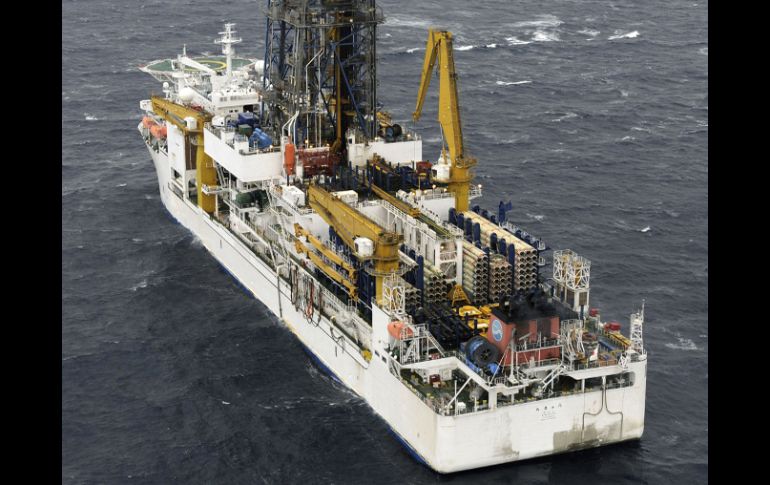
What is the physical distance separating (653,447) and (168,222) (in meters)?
67.3

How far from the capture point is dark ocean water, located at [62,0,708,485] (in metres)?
94.2

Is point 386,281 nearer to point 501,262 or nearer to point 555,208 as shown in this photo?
point 501,262

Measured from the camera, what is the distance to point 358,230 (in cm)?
10269

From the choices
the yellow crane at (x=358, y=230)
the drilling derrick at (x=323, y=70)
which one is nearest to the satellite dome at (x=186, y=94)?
the drilling derrick at (x=323, y=70)

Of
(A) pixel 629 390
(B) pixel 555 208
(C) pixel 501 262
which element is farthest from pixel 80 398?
(B) pixel 555 208

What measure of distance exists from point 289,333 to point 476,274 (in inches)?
869

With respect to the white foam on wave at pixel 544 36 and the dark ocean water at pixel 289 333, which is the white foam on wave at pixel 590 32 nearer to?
the dark ocean water at pixel 289 333

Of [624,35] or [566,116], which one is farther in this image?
[624,35]

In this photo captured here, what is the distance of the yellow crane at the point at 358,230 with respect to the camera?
97938mm

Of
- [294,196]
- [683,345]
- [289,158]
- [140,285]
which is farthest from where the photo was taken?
[140,285]

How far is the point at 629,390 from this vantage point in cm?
9325

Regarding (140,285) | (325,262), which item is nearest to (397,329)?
(325,262)

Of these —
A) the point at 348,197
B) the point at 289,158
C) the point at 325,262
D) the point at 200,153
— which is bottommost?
the point at 325,262

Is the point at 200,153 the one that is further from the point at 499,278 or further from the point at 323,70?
the point at 499,278
